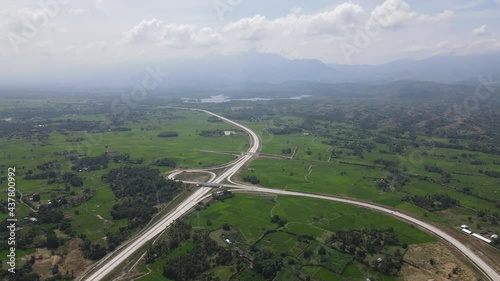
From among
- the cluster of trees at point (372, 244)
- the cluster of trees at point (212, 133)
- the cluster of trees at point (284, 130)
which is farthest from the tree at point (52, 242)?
the cluster of trees at point (284, 130)

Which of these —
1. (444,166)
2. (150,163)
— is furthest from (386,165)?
(150,163)

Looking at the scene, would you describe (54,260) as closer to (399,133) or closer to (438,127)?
(399,133)

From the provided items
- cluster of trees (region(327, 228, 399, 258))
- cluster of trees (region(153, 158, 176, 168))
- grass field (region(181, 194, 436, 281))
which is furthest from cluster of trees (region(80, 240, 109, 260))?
cluster of trees (region(153, 158, 176, 168))

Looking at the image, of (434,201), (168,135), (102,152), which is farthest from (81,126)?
(434,201)

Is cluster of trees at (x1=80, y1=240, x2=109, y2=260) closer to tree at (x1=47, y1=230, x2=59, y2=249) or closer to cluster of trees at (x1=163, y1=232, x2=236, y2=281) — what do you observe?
tree at (x1=47, y1=230, x2=59, y2=249)

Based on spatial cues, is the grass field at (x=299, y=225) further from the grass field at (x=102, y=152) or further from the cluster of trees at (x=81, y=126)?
the cluster of trees at (x=81, y=126)

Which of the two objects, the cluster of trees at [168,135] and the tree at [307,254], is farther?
the cluster of trees at [168,135]
